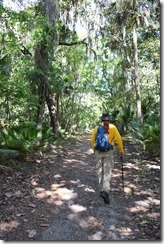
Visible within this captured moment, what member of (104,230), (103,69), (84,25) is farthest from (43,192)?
(103,69)

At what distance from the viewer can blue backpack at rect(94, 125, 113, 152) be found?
19.4 feet

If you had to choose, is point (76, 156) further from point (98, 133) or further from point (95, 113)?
point (95, 113)

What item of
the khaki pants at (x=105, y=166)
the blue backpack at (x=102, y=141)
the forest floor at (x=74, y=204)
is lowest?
the forest floor at (x=74, y=204)

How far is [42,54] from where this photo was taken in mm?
14086

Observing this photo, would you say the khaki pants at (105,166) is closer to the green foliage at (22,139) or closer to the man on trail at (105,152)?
the man on trail at (105,152)

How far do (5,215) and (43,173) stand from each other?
299 cm

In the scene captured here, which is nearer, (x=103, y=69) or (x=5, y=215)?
(x=5, y=215)

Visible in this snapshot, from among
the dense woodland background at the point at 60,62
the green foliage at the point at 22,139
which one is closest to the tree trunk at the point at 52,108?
the dense woodland background at the point at 60,62

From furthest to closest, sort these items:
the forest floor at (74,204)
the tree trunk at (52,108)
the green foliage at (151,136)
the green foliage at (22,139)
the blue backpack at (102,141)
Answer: the tree trunk at (52,108) < the green foliage at (151,136) < the green foliage at (22,139) < the blue backpack at (102,141) < the forest floor at (74,204)

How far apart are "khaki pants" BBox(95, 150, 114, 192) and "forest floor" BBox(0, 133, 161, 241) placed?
379 millimetres

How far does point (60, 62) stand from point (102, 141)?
14837 mm

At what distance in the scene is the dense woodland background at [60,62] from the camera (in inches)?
399

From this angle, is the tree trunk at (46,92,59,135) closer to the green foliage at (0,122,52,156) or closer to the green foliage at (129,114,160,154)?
the green foliage at (0,122,52,156)

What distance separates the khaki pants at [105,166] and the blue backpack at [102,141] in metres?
0.16
